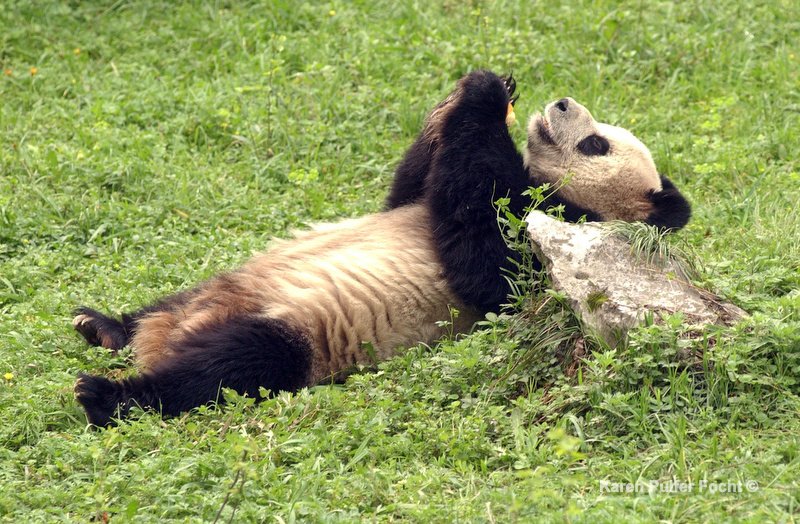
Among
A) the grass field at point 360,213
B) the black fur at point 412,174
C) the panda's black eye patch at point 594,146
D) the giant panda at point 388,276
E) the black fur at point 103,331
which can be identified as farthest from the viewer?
the black fur at point 412,174

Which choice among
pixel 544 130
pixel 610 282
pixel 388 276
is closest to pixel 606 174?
pixel 544 130

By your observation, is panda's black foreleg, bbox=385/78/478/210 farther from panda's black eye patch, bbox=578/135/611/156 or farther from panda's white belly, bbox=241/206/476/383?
panda's black eye patch, bbox=578/135/611/156

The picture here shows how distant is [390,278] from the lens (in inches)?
233

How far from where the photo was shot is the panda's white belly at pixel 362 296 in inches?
226

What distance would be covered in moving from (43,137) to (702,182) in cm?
512

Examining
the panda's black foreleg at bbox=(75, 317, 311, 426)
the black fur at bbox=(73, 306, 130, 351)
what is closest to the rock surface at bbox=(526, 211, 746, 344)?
the panda's black foreleg at bbox=(75, 317, 311, 426)

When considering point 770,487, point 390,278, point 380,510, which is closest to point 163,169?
point 390,278

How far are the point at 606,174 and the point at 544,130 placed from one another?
508mm

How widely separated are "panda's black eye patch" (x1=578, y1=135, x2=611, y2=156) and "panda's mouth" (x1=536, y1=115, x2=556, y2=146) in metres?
0.19

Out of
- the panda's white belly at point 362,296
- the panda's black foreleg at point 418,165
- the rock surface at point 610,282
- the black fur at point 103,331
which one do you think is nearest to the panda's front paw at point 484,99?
the panda's black foreleg at point 418,165

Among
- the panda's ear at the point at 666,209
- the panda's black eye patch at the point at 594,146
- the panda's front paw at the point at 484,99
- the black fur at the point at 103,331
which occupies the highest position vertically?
the panda's front paw at the point at 484,99

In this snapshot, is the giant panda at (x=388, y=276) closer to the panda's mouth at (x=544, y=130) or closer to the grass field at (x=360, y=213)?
the panda's mouth at (x=544, y=130)

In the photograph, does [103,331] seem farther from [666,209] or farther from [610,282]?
[666,209]

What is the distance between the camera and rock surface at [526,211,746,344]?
504cm
